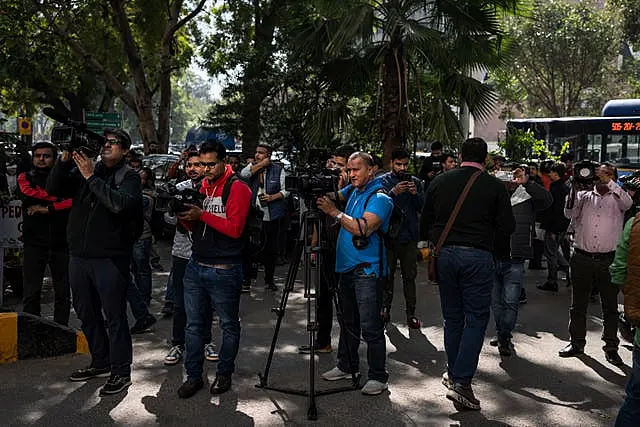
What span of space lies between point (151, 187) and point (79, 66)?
18968 mm

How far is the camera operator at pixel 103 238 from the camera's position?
527cm

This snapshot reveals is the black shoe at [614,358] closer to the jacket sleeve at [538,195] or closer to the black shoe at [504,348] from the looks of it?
the black shoe at [504,348]

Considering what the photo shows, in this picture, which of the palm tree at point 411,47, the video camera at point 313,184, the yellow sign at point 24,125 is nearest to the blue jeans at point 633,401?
the video camera at point 313,184

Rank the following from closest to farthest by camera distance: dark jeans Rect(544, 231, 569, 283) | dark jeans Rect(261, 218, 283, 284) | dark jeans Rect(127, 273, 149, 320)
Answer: dark jeans Rect(127, 273, 149, 320) → dark jeans Rect(261, 218, 283, 284) → dark jeans Rect(544, 231, 569, 283)

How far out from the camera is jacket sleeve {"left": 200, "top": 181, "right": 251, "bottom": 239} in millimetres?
5133

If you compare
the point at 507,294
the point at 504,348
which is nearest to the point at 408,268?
the point at 507,294

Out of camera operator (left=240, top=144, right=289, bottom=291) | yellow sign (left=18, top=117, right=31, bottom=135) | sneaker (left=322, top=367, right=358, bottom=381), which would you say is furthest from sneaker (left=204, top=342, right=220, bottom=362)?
yellow sign (left=18, top=117, right=31, bottom=135)

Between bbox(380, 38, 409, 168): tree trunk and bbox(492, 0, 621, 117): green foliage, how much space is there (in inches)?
951

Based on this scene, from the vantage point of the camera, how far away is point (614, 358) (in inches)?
255

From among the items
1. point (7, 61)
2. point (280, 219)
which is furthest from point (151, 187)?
point (7, 61)

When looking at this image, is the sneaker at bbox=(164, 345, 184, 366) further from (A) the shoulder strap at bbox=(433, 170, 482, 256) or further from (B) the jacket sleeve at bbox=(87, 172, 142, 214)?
(A) the shoulder strap at bbox=(433, 170, 482, 256)

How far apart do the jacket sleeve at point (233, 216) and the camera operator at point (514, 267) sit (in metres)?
2.39

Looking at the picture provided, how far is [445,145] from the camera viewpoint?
13.1 m

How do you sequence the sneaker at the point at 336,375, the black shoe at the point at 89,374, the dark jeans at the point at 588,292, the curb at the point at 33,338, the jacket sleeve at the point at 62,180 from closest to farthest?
the jacket sleeve at the point at 62,180 → the black shoe at the point at 89,374 → the sneaker at the point at 336,375 → the curb at the point at 33,338 → the dark jeans at the point at 588,292
